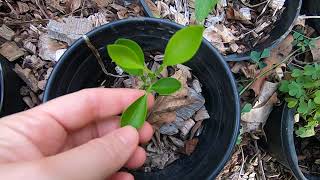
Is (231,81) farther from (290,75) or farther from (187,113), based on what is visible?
(290,75)

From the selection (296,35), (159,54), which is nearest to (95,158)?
(159,54)

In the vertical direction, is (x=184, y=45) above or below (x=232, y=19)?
above

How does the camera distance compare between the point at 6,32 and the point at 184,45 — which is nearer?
the point at 184,45

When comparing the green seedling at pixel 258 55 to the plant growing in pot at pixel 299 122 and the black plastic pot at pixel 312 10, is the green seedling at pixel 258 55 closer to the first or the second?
the plant growing in pot at pixel 299 122

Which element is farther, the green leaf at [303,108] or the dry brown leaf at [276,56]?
the dry brown leaf at [276,56]

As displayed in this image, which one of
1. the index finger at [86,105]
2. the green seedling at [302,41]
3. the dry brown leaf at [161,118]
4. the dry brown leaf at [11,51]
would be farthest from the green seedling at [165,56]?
the green seedling at [302,41]

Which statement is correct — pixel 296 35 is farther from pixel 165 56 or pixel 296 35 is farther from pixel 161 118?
pixel 165 56

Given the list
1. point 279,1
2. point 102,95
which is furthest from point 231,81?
point 279,1
